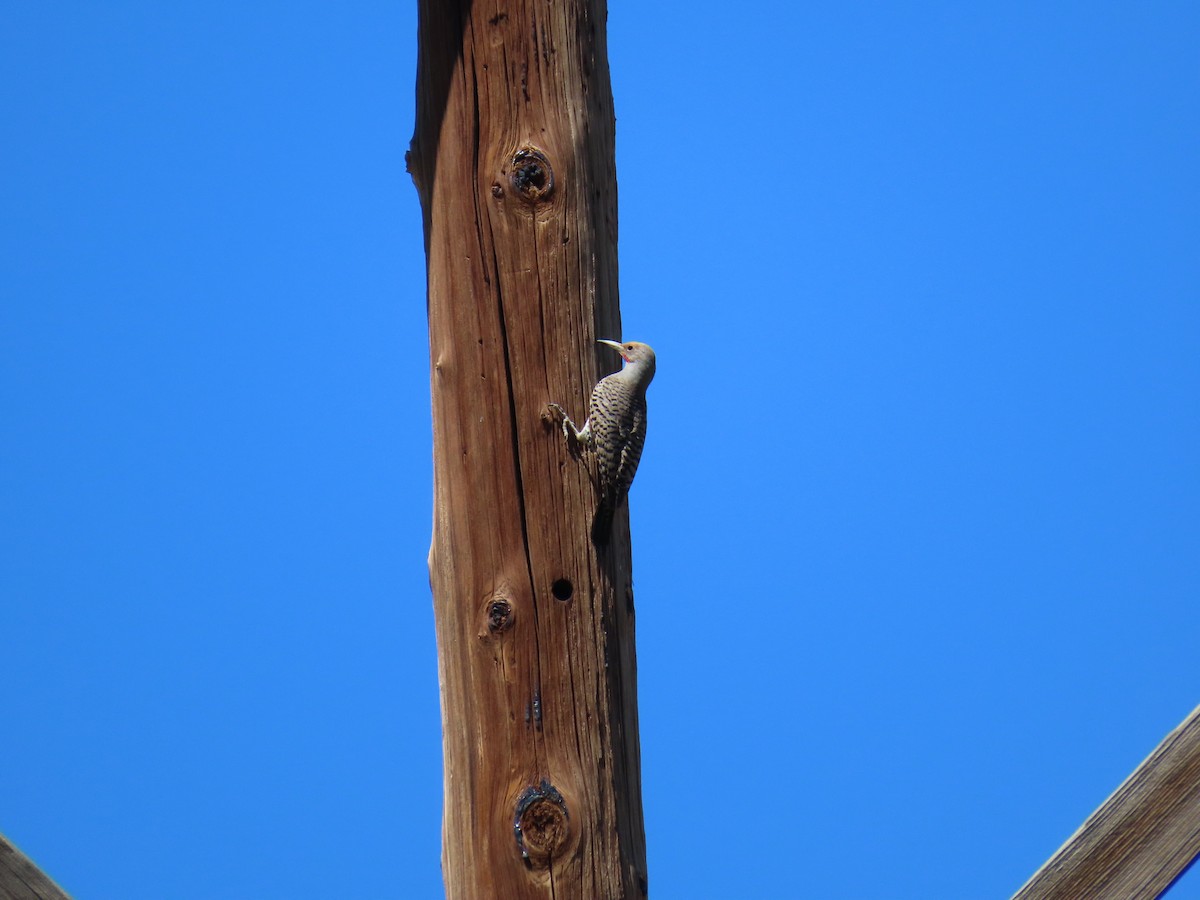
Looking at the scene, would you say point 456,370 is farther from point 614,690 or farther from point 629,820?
point 629,820

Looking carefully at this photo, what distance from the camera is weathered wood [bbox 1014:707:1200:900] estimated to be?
2.24 meters

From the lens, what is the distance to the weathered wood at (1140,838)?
2240 mm

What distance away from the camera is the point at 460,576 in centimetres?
236

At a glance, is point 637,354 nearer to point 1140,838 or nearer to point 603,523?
point 603,523

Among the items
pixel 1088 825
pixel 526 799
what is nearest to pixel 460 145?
pixel 526 799

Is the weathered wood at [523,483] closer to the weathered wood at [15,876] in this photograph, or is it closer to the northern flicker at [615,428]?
the northern flicker at [615,428]

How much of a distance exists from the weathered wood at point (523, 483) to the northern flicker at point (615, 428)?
28 mm

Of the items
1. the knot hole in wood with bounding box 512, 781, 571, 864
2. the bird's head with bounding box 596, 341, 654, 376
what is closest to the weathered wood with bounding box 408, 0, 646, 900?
the knot hole in wood with bounding box 512, 781, 571, 864

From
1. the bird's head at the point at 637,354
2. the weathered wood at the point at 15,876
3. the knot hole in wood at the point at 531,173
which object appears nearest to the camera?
the weathered wood at the point at 15,876

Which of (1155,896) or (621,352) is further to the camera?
(621,352)

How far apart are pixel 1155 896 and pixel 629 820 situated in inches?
35.9

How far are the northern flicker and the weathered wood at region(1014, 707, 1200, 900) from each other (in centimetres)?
97

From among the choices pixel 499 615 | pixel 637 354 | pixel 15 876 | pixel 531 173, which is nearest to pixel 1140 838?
pixel 499 615

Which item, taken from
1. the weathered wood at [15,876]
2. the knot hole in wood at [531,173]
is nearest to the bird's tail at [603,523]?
the knot hole in wood at [531,173]
